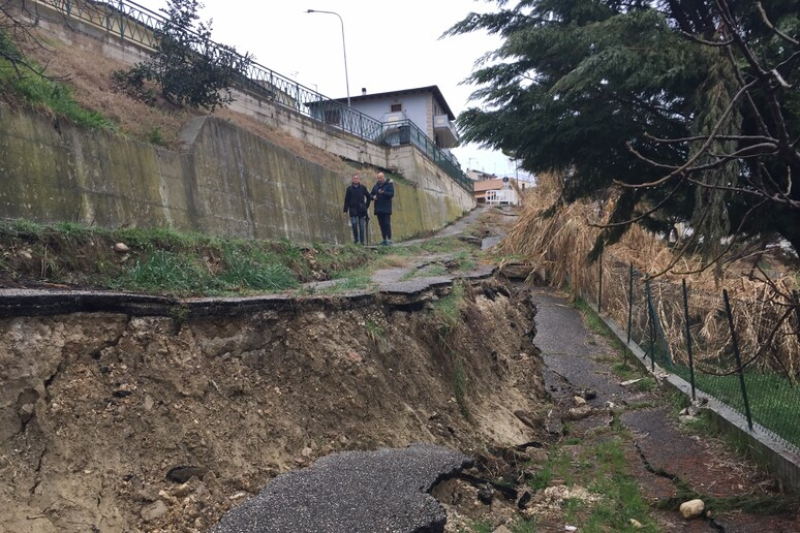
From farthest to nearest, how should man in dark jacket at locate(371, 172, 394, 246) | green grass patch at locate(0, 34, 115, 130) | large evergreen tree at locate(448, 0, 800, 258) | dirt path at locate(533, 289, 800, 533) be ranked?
man in dark jacket at locate(371, 172, 394, 246) → green grass patch at locate(0, 34, 115, 130) → dirt path at locate(533, 289, 800, 533) → large evergreen tree at locate(448, 0, 800, 258)

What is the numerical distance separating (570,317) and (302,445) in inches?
403

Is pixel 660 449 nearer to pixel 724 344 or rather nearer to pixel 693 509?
pixel 693 509

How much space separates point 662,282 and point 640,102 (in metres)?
5.77

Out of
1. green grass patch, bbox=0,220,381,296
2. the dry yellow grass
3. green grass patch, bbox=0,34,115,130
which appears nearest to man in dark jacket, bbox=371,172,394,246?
the dry yellow grass

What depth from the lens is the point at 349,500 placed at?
3732 millimetres

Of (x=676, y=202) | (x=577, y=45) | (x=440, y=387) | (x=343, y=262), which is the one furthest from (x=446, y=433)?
(x=343, y=262)

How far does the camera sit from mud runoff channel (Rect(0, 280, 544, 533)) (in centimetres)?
330

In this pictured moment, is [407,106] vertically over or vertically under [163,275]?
over

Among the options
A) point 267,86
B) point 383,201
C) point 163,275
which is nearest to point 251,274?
point 163,275

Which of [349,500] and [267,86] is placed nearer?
[349,500]

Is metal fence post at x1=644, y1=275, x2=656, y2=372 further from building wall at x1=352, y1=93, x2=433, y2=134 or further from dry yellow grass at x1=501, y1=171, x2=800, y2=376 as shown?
building wall at x1=352, y1=93, x2=433, y2=134

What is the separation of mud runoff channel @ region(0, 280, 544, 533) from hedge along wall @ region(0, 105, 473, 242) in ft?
13.1

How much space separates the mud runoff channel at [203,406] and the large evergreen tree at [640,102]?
221cm

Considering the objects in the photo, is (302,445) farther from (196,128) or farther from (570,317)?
(570,317)
